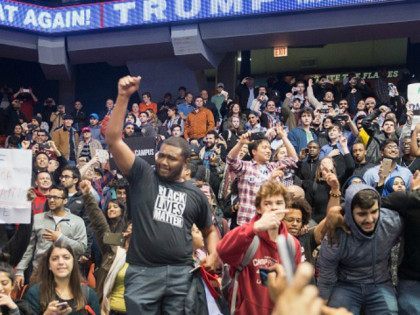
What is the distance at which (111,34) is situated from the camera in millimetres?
16922

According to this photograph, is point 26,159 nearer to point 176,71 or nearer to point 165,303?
point 165,303

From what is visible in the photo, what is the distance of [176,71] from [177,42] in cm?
186

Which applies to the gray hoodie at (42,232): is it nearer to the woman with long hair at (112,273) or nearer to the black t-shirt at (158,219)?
the woman with long hair at (112,273)

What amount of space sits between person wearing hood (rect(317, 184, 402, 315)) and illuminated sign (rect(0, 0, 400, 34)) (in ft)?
37.1

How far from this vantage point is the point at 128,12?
1656 cm

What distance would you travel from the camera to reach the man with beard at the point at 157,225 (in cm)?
399

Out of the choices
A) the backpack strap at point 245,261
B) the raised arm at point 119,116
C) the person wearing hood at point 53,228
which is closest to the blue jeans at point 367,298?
the backpack strap at point 245,261

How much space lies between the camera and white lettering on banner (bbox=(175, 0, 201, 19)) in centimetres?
1591

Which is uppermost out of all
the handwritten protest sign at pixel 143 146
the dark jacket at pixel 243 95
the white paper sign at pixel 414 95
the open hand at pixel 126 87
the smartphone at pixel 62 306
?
the dark jacket at pixel 243 95

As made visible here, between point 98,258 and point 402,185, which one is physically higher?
point 402,185

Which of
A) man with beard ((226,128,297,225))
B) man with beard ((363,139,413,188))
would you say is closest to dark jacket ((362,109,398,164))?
man with beard ((363,139,413,188))

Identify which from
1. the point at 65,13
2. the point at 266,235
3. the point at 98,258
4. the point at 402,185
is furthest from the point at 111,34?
the point at 266,235

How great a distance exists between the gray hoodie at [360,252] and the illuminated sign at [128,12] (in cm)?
1128

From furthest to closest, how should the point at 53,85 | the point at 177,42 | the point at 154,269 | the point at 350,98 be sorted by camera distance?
the point at 53,85
the point at 177,42
the point at 350,98
the point at 154,269
